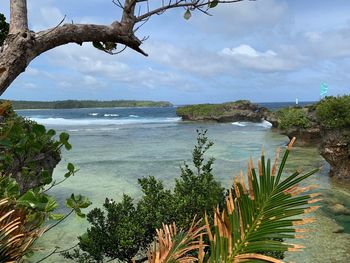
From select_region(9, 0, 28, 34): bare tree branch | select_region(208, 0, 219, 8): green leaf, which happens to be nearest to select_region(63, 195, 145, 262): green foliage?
select_region(208, 0, 219, 8): green leaf

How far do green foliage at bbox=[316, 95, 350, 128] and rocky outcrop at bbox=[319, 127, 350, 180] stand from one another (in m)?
0.51

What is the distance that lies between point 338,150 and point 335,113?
2.40 m

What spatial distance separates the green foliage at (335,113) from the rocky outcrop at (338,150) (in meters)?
0.51

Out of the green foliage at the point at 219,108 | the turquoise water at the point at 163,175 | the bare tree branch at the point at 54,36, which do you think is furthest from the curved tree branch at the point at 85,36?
the green foliage at the point at 219,108

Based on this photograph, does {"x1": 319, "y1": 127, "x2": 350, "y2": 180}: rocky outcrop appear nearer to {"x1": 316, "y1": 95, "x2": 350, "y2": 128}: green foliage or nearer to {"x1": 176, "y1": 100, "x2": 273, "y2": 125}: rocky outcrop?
{"x1": 316, "y1": 95, "x2": 350, "y2": 128}: green foliage

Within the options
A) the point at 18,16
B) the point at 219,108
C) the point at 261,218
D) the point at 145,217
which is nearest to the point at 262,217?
the point at 261,218

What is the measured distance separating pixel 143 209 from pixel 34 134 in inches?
181

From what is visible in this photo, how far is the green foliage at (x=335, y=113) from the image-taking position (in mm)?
21938

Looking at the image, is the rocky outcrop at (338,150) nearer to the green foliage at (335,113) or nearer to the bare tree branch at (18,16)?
the green foliage at (335,113)

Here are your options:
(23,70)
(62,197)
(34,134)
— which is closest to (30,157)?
(34,134)

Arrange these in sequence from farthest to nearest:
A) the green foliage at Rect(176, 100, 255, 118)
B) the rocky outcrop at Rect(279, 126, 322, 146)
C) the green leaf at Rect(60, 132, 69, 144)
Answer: the green foliage at Rect(176, 100, 255, 118)
the rocky outcrop at Rect(279, 126, 322, 146)
the green leaf at Rect(60, 132, 69, 144)

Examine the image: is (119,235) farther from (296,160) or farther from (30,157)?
(296,160)

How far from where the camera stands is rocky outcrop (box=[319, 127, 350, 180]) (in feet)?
71.5

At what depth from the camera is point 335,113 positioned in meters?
22.5
